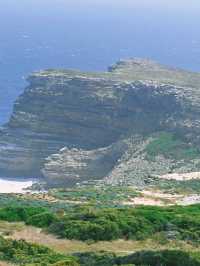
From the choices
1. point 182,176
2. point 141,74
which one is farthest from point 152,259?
point 141,74

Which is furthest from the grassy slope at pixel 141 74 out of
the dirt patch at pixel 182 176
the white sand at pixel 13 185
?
the dirt patch at pixel 182 176

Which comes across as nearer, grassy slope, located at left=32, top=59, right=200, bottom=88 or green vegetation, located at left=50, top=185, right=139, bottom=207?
green vegetation, located at left=50, top=185, right=139, bottom=207

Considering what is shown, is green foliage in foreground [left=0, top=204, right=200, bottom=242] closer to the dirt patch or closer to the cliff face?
the dirt patch

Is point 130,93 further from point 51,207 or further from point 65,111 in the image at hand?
point 51,207

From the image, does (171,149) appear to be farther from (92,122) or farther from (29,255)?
(29,255)

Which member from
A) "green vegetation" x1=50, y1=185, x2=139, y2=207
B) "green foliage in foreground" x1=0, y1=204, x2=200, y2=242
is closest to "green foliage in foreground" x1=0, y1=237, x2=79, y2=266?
"green foliage in foreground" x1=0, y1=204, x2=200, y2=242

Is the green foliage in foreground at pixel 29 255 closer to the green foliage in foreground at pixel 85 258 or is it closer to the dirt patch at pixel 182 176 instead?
the green foliage in foreground at pixel 85 258
